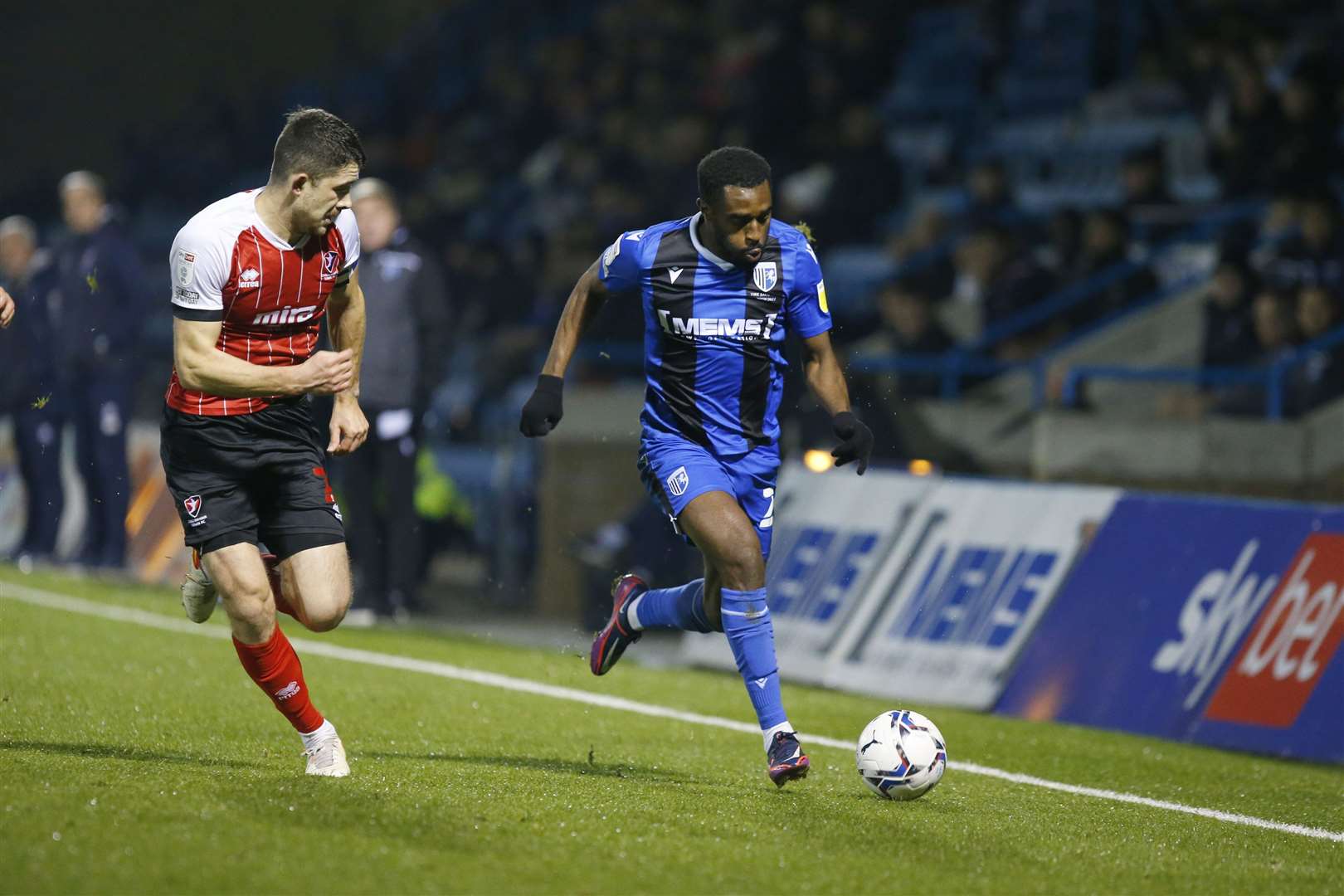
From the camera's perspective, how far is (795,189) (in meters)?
17.8

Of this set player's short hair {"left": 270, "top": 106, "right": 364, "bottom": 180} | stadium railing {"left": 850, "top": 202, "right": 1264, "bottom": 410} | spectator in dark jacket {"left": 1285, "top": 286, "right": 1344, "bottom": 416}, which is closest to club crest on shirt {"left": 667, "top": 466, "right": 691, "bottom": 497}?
player's short hair {"left": 270, "top": 106, "right": 364, "bottom": 180}

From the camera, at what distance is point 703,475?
7.14 m

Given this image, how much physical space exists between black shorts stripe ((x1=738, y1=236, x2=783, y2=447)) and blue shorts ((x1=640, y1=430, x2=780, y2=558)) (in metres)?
0.10

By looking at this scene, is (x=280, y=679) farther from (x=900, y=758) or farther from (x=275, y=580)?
(x=900, y=758)

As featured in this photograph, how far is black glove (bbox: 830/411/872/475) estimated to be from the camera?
7.16 m

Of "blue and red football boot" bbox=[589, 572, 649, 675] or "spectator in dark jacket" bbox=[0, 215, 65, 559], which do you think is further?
"spectator in dark jacket" bbox=[0, 215, 65, 559]

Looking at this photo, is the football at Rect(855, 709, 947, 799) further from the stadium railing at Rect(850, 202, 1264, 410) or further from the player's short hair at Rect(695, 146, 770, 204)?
the stadium railing at Rect(850, 202, 1264, 410)

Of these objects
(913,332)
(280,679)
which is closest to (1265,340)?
(913,332)

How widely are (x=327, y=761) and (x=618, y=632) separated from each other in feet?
5.61

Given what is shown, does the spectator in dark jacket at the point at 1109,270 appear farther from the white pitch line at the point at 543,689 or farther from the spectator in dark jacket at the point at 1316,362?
the white pitch line at the point at 543,689

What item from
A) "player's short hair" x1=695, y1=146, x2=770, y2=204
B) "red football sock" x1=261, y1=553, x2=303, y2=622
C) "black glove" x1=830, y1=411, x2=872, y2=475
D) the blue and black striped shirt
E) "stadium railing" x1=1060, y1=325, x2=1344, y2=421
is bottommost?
"stadium railing" x1=1060, y1=325, x2=1344, y2=421

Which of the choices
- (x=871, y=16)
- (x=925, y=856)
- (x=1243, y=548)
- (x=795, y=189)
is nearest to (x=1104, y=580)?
(x=1243, y=548)

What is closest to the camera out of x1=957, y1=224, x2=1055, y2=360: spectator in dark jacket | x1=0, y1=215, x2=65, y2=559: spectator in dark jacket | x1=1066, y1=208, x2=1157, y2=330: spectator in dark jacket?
x1=1066, y1=208, x2=1157, y2=330: spectator in dark jacket

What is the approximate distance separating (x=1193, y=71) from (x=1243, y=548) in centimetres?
749
